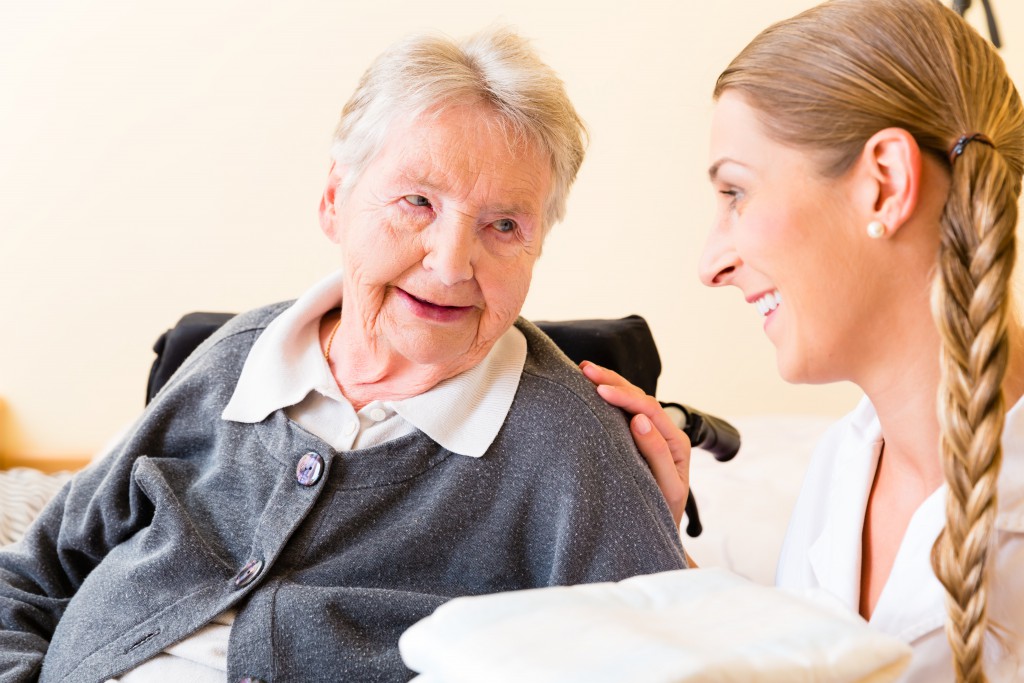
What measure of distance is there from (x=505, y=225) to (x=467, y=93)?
0.58ft

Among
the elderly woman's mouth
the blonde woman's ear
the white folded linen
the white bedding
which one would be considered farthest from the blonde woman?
the white bedding

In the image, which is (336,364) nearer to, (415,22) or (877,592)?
(877,592)

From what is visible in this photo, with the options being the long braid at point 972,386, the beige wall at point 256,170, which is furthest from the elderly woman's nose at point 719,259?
the beige wall at point 256,170

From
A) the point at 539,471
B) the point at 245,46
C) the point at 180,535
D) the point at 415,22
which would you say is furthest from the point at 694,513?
the point at 245,46

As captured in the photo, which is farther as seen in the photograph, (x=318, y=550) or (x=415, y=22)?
(x=415, y=22)

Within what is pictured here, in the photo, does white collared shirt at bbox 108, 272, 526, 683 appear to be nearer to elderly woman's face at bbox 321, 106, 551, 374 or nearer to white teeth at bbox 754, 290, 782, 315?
elderly woman's face at bbox 321, 106, 551, 374

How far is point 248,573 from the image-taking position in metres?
1.34

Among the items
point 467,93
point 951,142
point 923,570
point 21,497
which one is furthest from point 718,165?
point 21,497

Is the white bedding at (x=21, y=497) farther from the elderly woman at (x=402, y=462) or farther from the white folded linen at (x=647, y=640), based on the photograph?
the white folded linen at (x=647, y=640)

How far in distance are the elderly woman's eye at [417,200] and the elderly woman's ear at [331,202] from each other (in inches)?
5.7

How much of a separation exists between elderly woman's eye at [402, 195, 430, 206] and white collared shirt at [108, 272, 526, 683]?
0.24m

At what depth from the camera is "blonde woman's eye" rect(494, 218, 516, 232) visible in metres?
1.37

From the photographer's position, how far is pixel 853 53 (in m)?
1.10

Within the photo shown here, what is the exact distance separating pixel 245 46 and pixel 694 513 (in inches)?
80.1
